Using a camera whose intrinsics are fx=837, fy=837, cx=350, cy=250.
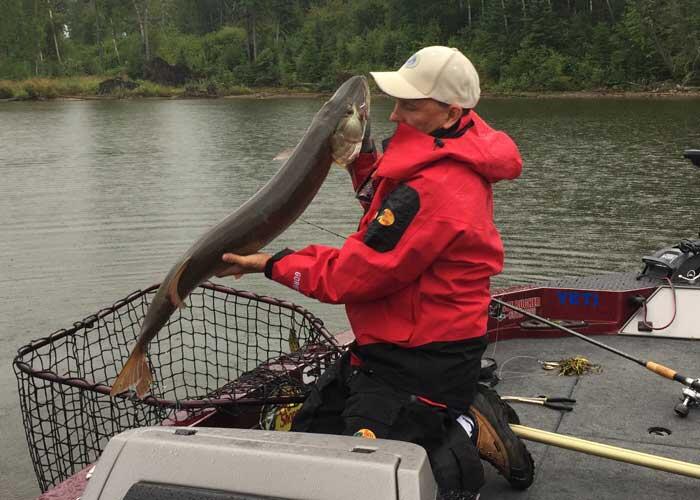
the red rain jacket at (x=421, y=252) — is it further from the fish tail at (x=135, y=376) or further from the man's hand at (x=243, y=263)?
the fish tail at (x=135, y=376)

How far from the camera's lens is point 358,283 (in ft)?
9.48

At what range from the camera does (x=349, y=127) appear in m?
3.44

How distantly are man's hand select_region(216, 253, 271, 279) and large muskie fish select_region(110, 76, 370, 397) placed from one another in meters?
0.04

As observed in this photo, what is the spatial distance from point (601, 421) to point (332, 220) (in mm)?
11466

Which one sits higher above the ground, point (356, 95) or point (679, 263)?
point (356, 95)

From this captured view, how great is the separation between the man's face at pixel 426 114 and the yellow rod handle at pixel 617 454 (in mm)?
1422

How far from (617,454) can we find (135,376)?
2.07 m

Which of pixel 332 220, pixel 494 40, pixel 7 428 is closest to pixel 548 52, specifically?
pixel 494 40

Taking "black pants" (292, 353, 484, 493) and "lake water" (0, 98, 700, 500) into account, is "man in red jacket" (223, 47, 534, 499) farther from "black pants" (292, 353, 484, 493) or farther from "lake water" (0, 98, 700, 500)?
"lake water" (0, 98, 700, 500)

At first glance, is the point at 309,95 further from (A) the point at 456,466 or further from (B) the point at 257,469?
(B) the point at 257,469

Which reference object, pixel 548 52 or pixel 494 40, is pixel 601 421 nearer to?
pixel 548 52

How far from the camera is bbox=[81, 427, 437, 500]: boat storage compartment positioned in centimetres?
198

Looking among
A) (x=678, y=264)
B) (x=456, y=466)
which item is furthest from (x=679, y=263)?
(x=456, y=466)

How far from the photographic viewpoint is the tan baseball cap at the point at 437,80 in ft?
9.61
